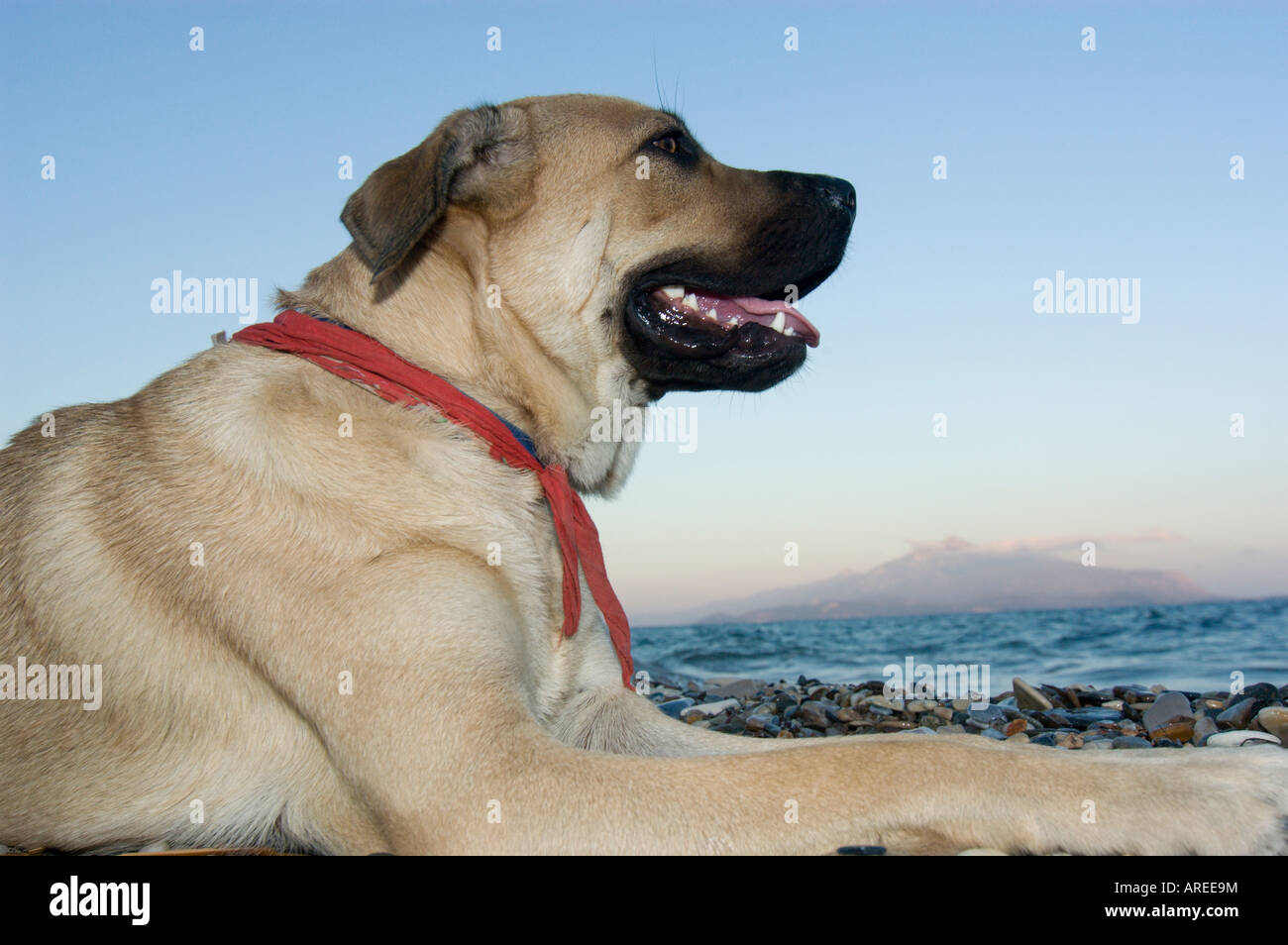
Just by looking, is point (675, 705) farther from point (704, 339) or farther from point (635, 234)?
point (635, 234)

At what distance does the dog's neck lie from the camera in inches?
149

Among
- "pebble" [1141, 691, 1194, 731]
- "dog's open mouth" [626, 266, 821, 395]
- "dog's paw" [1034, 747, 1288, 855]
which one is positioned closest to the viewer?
"dog's paw" [1034, 747, 1288, 855]

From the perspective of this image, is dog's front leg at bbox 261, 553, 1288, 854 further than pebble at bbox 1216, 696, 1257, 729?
No

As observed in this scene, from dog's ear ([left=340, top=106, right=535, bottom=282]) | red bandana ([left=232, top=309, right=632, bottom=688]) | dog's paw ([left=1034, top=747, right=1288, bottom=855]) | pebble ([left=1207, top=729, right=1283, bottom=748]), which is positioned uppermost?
dog's ear ([left=340, top=106, right=535, bottom=282])

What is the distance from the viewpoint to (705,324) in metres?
4.42

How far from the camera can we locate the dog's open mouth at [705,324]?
14.3ft

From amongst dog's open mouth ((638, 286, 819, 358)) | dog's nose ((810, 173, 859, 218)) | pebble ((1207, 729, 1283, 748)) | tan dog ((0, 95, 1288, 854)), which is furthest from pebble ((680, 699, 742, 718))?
dog's nose ((810, 173, 859, 218))

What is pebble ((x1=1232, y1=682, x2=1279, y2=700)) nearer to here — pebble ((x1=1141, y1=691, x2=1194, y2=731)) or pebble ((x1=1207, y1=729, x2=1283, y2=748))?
pebble ((x1=1141, y1=691, x2=1194, y2=731))

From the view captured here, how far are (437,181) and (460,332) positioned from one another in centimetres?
58

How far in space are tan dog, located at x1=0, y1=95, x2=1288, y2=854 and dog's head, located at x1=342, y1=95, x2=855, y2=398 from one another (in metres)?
0.02

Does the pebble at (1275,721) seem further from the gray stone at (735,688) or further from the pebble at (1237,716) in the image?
the gray stone at (735,688)

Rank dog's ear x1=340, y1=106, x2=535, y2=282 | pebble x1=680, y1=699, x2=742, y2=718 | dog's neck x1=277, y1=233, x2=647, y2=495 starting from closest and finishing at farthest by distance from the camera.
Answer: dog's ear x1=340, y1=106, x2=535, y2=282
dog's neck x1=277, y1=233, x2=647, y2=495
pebble x1=680, y1=699, x2=742, y2=718
